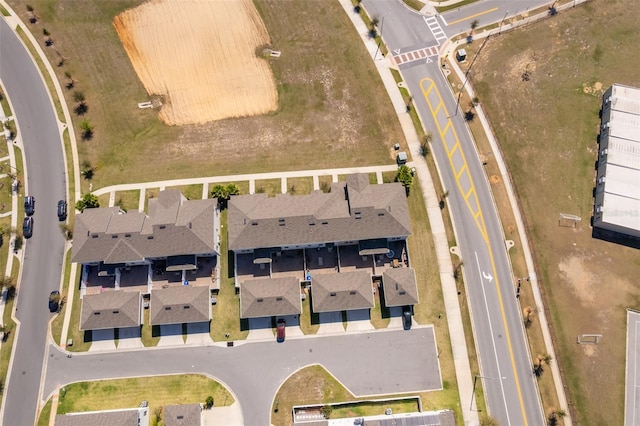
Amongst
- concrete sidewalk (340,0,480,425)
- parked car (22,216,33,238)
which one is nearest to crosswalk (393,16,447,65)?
concrete sidewalk (340,0,480,425)

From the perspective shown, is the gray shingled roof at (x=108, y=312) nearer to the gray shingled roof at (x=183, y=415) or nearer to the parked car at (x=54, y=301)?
the parked car at (x=54, y=301)

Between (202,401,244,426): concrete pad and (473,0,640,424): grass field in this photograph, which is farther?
(473,0,640,424): grass field

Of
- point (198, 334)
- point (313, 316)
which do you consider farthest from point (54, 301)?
point (313, 316)

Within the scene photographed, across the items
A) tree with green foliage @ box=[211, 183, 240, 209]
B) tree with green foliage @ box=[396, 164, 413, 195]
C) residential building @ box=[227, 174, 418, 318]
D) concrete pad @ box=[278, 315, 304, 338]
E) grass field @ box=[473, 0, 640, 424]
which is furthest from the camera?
tree with green foliage @ box=[396, 164, 413, 195]

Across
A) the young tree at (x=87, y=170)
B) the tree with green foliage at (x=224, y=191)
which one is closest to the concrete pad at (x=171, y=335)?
the tree with green foliage at (x=224, y=191)

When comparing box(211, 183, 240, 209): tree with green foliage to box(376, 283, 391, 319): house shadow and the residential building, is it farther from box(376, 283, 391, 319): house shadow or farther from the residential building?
box(376, 283, 391, 319): house shadow

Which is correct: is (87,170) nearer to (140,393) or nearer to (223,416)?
(140,393)

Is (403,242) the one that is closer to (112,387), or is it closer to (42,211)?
(112,387)
